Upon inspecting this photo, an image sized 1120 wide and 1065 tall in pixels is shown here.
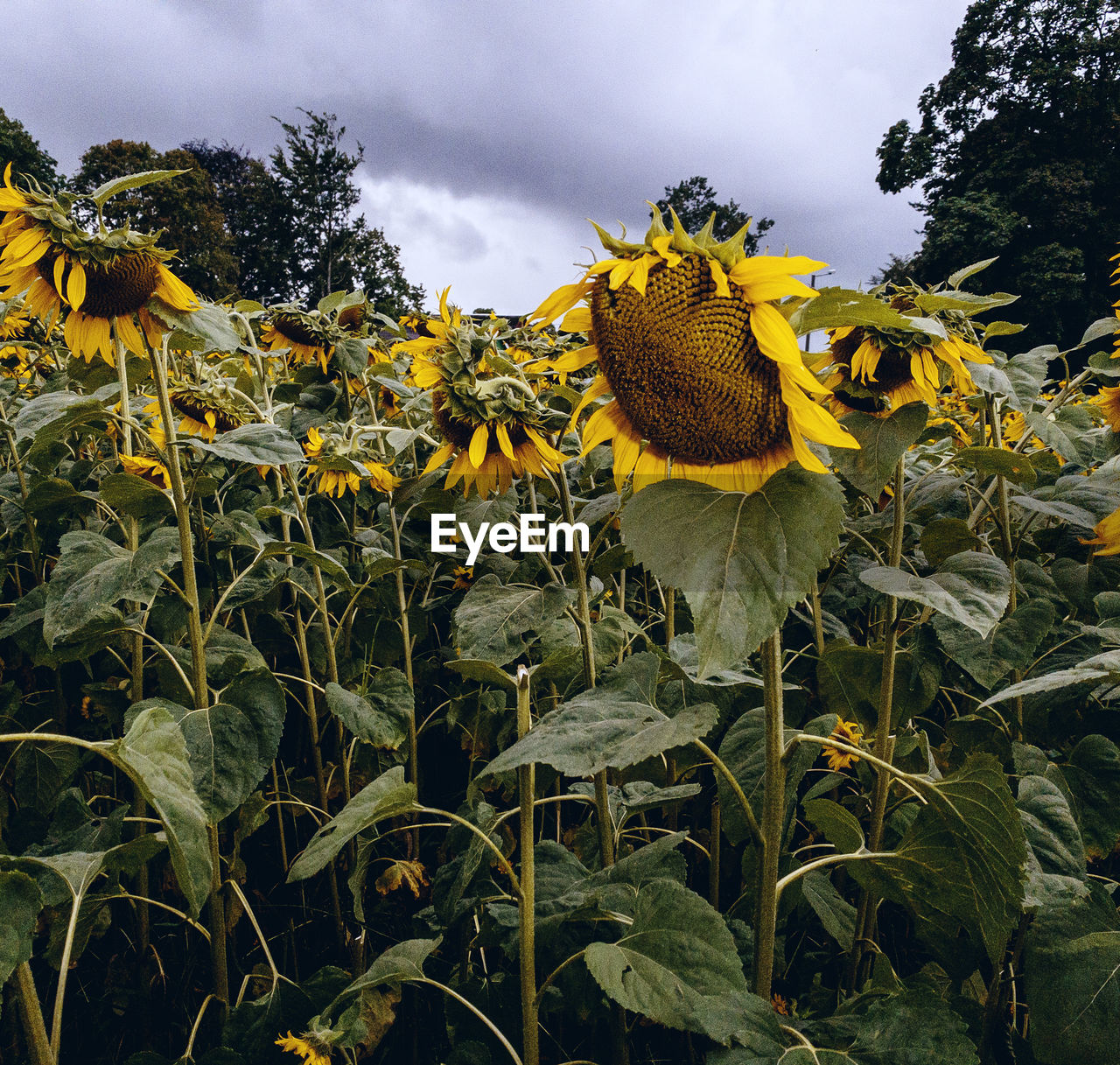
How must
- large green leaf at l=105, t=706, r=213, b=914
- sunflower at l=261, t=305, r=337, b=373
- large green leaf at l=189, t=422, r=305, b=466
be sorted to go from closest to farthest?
large green leaf at l=105, t=706, r=213, b=914, large green leaf at l=189, t=422, r=305, b=466, sunflower at l=261, t=305, r=337, b=373

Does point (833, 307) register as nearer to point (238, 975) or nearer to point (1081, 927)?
point (1081, 927)

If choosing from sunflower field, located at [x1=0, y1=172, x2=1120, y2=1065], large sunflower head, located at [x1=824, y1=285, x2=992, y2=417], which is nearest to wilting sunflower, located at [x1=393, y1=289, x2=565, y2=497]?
sunflower field, located at [x1=0, y1=172, x2=1120, y2=1065]

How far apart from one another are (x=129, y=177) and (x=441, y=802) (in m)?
1.81

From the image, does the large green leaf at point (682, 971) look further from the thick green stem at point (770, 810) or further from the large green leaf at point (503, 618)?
the large green leaf at point (503, 618)

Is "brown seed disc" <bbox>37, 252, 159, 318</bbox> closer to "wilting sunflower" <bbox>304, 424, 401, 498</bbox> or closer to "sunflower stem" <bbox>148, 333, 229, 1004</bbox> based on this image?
"sunflower stem" <bbox>148, 333, 229, 1004</bbox>

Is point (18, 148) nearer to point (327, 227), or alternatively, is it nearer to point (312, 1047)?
point (327, 227)

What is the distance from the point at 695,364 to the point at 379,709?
110cm

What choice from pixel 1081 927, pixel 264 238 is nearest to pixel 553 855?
pixel 1081 927

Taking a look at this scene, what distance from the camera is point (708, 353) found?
847mm

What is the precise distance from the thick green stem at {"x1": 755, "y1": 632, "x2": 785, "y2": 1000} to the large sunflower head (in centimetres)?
60

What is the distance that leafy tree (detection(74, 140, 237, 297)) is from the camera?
87.4ft

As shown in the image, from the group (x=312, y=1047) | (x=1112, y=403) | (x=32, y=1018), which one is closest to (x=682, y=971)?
(x=312, y=1047)

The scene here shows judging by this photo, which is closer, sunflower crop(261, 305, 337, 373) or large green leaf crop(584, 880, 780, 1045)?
large green leaf crop(584, 880, 780, 1045)

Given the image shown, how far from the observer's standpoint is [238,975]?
6.06 ft
